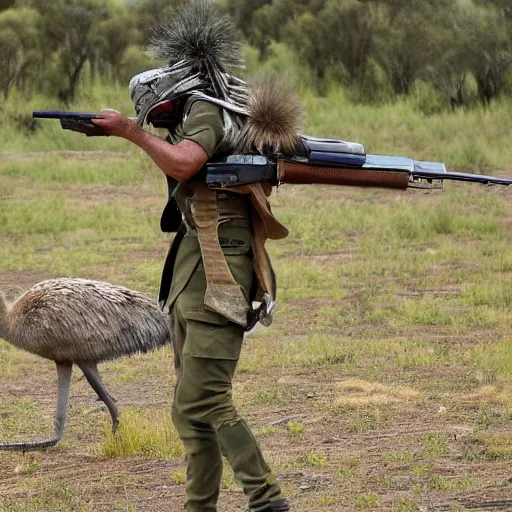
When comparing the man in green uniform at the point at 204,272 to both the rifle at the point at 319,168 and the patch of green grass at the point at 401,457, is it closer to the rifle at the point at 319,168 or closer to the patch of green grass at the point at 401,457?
the rifle at the point at 319,168

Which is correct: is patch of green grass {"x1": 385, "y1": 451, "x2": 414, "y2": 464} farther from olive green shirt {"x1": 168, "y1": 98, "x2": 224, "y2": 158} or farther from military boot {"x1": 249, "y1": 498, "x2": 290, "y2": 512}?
olive green shirt {"x1": 168, "y1": 98, "x2": 224, "y2": 158}

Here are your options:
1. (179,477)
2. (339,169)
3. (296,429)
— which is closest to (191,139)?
(339,169)

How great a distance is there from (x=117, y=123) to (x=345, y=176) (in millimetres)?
895

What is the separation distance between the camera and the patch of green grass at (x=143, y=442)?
640 centimetres

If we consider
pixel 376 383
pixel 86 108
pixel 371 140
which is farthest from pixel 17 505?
pixel 86 108

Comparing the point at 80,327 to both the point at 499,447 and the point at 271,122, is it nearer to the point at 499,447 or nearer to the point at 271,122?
the point at 499,447

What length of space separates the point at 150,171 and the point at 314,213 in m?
2.83

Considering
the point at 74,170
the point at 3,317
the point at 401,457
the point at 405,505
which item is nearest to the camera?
the point at 405,505

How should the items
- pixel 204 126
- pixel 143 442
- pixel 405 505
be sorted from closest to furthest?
pixel 204 126, pixel 405 505, pixel 143 442

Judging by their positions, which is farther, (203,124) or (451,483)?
(451,483)

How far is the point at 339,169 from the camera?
4859 mm

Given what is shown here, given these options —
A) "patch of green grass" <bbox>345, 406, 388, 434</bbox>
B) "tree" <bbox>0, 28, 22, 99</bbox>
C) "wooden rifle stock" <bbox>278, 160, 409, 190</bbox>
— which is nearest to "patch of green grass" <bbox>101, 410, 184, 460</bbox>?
"patch of green grass" <bbox>345, 406, 388, 434</bbox>

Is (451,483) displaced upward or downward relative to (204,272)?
downward

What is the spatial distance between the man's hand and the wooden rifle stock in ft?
1.97
